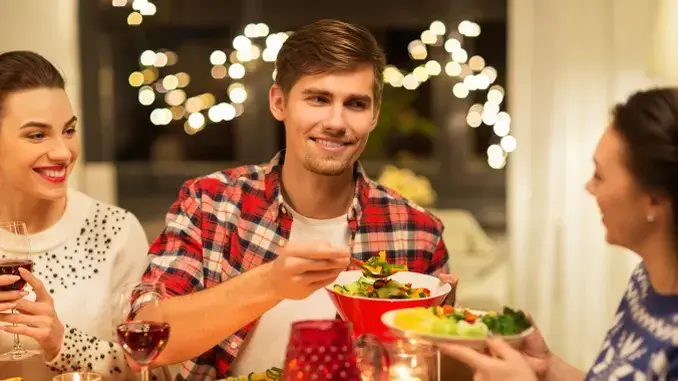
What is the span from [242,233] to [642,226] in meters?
1.08

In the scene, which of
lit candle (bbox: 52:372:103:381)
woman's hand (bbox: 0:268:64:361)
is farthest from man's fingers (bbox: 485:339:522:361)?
Result: woman's hand (bbox: 0:268:64:361)

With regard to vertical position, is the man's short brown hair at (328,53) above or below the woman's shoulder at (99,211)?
above

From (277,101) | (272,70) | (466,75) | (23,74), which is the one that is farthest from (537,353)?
(272,70)

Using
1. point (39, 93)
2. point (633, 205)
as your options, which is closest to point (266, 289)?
point (633, 205)

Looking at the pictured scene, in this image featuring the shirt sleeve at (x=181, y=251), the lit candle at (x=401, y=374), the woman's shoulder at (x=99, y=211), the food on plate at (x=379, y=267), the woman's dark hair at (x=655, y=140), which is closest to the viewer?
the woman's dark hair at (x=655, y=140)

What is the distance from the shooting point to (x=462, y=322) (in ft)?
4.36

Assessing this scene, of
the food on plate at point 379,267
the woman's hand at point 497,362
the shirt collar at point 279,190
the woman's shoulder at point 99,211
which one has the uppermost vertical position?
the shirt collar at point 279,190

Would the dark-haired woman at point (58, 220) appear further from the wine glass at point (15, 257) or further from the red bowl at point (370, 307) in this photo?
the red bowl at point (370, 307)

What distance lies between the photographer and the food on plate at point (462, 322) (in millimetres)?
1314

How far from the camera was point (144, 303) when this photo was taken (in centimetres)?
142

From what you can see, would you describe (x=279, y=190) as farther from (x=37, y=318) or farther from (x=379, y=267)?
(x=37, y=318)

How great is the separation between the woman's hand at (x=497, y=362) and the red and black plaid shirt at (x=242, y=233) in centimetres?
78

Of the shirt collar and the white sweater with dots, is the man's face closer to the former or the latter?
the shirt collar

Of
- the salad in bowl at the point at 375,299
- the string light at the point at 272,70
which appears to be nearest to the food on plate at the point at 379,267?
the salad in bowl at the point at 375,299
